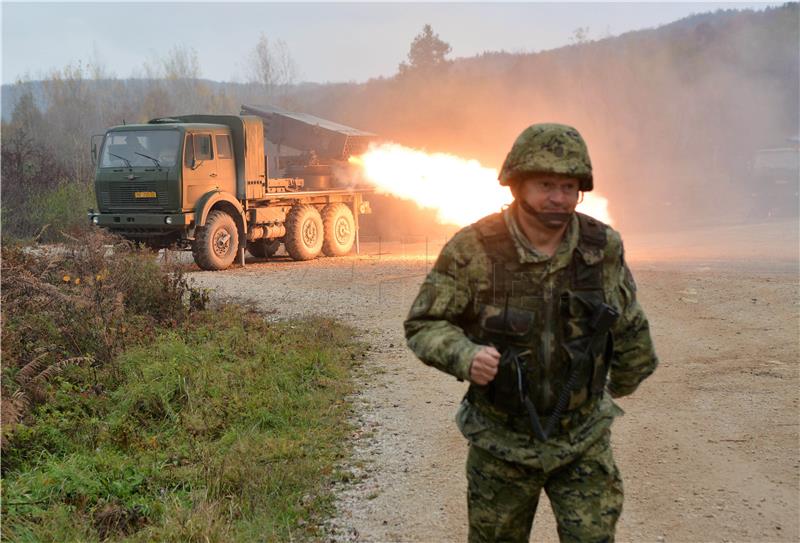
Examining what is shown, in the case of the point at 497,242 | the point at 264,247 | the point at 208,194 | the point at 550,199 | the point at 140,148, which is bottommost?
the point at 264,247

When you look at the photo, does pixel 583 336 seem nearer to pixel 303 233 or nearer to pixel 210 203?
pixel 210 203

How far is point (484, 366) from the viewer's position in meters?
2.51

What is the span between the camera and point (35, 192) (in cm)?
2166

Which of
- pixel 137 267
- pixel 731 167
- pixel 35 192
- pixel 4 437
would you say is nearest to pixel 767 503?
pixel 4 437

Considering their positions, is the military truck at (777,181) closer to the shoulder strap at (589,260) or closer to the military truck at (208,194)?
the military truck at (208,194)

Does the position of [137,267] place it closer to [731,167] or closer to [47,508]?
[47,508]

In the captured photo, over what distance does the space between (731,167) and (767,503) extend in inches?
1374

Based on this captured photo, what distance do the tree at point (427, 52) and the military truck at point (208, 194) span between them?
25.2m

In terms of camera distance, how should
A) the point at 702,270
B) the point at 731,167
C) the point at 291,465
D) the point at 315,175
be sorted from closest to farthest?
the point at 291,465
the point at 702,270
the point at 315,175
the point at 731,167

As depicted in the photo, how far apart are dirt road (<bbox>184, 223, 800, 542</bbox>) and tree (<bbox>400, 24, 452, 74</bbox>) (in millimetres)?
30278

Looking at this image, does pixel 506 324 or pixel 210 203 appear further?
pixel 210 203

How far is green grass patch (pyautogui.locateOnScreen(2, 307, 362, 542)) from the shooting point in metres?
4.23

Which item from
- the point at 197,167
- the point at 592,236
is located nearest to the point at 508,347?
the point at 592,236

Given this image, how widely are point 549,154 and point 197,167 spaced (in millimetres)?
12315
